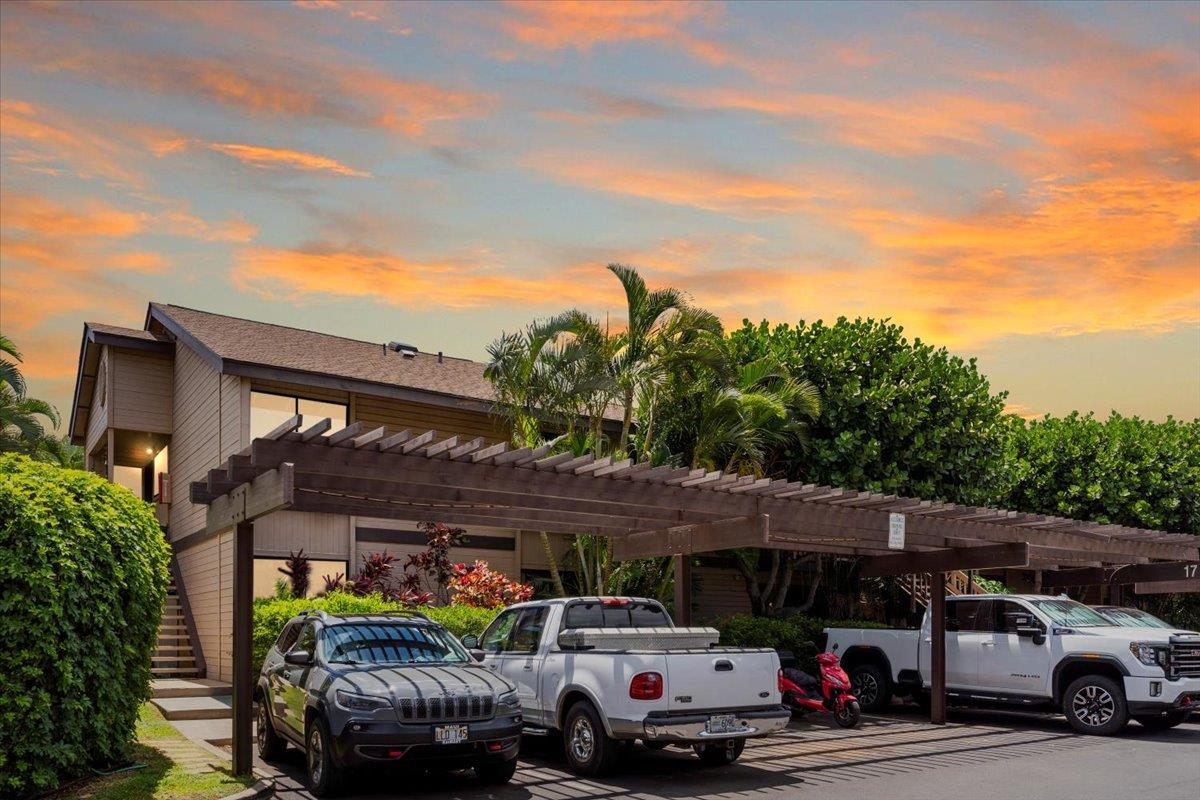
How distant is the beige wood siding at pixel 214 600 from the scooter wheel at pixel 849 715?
Answer: 10.6 m

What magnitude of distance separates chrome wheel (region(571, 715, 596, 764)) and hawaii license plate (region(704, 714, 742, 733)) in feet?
4.15

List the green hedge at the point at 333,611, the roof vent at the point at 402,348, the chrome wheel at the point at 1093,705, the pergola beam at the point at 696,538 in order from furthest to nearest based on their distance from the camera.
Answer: the roof vent at the point at 402,348
the green hedge at the point at 333,611
the chrome wheel at the point at 1093,705
the pergola beam at the point at 696,538

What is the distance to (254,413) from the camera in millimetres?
22422

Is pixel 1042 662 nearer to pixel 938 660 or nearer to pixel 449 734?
pixel 938 660

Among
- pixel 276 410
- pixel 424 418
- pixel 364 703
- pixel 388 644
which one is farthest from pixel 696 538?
pixel 276 410

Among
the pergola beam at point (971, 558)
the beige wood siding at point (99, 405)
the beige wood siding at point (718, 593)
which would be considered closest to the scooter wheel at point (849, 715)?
the pergola beam at point (971, 558)

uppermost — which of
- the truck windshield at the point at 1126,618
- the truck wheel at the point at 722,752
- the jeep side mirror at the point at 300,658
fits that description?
the jeep side mirror at the point at 300,658

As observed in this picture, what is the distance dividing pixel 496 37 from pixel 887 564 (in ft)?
37.2

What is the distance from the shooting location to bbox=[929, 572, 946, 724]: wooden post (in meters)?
17.6

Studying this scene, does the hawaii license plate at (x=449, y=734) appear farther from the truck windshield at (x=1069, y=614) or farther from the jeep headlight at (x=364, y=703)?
the truck windshield at (x=1069, y=614)

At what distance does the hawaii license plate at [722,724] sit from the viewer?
11828mm

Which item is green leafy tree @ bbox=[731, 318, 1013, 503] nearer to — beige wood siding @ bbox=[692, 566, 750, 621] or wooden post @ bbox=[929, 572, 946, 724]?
beige wood siding @ bbox=[692, 566, 750, 621]

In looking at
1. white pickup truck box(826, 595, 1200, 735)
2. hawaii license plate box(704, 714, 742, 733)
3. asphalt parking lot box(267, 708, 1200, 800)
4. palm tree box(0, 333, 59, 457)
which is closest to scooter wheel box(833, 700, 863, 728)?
asphalt parking lot box(267, 708, 1200, 800)

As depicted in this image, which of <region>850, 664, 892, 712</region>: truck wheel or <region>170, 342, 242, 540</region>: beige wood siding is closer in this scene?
<region>850, 664, 892, 712</region>: truck wheel
